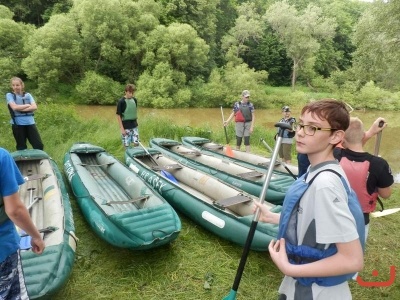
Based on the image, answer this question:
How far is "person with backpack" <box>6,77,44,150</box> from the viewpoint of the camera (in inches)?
184

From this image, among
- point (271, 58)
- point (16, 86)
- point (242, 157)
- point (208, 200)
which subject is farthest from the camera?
point (271, 58)

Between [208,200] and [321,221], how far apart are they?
3211 mm

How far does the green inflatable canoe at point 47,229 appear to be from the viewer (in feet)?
7.36

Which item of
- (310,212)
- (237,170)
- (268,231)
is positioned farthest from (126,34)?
(310,212)

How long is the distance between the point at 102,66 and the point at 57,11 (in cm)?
647

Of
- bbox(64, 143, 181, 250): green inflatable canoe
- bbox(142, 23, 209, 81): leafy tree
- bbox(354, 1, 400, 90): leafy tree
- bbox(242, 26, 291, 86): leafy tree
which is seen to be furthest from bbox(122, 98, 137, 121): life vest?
bbox(242, 26, 291, 86): leafy tree

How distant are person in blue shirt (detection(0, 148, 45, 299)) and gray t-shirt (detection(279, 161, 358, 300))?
1315 mm

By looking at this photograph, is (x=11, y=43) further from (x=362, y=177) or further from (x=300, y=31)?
(x=300, y=31)

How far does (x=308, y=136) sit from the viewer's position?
1.18 meters

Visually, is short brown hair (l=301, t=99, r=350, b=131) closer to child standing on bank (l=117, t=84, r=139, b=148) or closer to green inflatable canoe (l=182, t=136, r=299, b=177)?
green inflatable canoe (l=182, t=136, r=299, b=177)

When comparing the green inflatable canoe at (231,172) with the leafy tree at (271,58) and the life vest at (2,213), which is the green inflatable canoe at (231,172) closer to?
the life vest at (2,213)

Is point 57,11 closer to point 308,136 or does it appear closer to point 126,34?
point 126,34

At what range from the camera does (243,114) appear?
6.84 m

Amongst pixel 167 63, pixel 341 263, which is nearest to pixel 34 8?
pixel 167 63
